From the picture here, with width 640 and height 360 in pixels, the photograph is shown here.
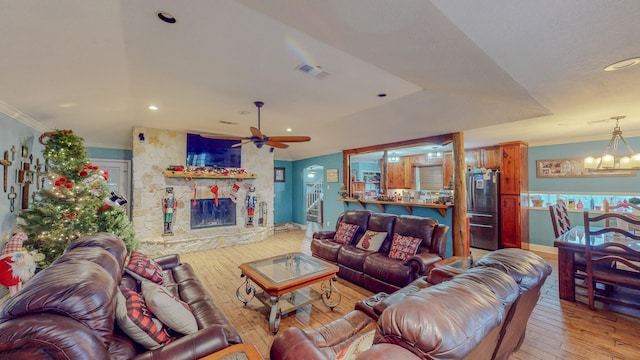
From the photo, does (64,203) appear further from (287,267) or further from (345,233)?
(345,233)

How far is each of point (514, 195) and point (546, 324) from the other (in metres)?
3.37

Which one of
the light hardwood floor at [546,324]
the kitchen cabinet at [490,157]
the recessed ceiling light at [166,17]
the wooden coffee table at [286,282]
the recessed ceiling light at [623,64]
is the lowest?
the light hardwood floor at [546,324]

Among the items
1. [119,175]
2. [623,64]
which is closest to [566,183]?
[623,64]

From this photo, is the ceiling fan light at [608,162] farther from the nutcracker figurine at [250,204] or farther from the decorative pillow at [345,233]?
the nutcracker figurine at [250,204]

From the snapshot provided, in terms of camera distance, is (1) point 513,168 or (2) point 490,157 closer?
(1) point 513,168

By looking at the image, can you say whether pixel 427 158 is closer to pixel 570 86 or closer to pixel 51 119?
pixel 570 86

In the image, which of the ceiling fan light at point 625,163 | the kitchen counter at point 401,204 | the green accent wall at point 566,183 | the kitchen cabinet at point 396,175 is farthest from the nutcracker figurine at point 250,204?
the ceiling fan light at point 625,163

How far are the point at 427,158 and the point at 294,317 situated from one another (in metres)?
A: 6.02

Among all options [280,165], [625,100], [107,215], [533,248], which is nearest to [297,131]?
[280,165]

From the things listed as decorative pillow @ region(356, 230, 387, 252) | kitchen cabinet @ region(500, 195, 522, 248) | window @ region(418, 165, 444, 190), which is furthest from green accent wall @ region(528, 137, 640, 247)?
decorative pillow @ region(356, 230, 387, 252)

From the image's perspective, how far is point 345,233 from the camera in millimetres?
4312

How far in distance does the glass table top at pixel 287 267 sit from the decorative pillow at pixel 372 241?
96 cm

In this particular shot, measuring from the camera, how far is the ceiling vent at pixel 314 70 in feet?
8.63

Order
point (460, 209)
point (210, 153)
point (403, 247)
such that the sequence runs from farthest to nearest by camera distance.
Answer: point (210, 153), point (460, 209), point (403, 247)
